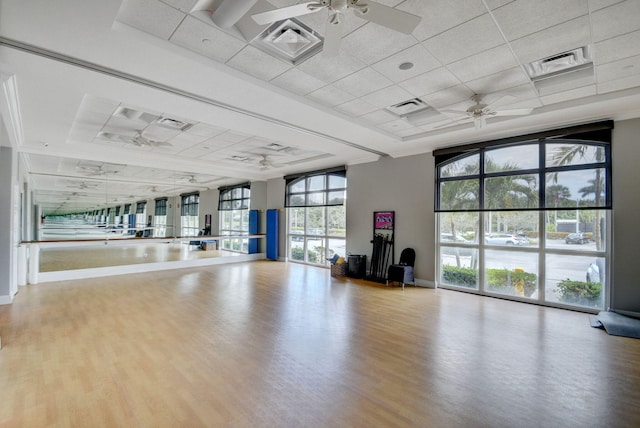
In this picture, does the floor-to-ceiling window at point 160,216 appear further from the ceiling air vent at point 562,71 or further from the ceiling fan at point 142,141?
the ceiling air vent at point 562,71

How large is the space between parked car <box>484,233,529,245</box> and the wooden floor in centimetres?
122

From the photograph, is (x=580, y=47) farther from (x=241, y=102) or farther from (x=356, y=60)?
(x=241, y=102)

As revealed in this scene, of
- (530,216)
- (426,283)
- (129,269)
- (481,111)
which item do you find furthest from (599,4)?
(129,269)

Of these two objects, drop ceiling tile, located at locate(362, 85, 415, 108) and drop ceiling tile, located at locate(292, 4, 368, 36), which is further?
drop ceiling tile, located at locate(362, 85, 415, 108)

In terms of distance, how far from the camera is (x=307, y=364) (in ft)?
10.7

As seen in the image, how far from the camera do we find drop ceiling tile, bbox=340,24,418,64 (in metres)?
2.95

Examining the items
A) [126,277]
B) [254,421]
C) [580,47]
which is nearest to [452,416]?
[254,421]

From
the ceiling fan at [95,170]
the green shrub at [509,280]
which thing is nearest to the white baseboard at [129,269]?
the ceiling fan at [95,170]

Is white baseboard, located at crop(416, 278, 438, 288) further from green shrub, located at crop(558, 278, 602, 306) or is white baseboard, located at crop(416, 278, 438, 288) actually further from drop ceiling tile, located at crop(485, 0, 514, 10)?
drop ceiling tile, located at crop(485, 0, 514, 10)

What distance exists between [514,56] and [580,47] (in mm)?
634

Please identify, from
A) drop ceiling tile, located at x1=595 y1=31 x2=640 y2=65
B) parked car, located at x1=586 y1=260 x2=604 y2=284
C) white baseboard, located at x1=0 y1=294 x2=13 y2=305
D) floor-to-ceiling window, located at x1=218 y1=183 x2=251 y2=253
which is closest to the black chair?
parked car, located at x1=586 y1=260 x2=604 y2=284

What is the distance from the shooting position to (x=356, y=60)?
3463mm

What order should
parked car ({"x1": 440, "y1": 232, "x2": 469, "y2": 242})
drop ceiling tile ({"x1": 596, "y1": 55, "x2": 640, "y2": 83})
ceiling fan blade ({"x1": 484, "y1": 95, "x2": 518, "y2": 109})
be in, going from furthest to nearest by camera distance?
parked car ({"x1": 440, "y1": 232, "x2": 469, "y2": 242})
ceiling fan blade ({"x1": 484, "y1": 95, "x2": 518, "y2": 109})
drop ceiling tile ({"x1": 596, "y1": 55, "x2": 640, "y2": 83})

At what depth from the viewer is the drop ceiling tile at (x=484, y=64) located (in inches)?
129
